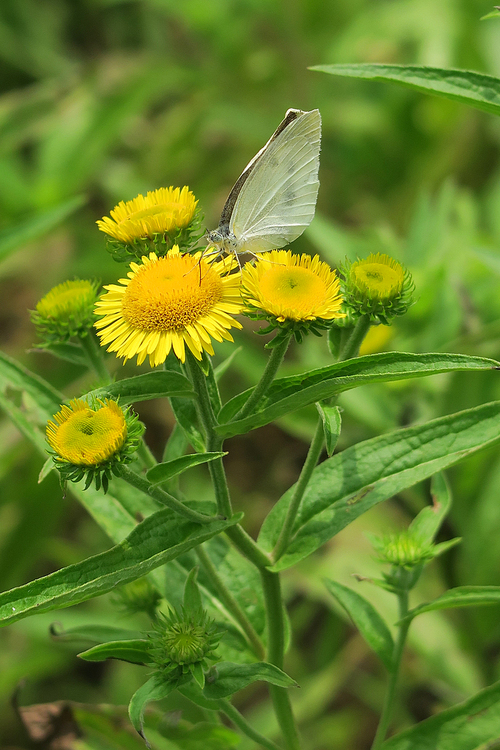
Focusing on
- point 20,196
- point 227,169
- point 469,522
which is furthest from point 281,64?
point 469,522

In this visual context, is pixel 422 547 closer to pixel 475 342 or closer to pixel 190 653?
pixel 190 653

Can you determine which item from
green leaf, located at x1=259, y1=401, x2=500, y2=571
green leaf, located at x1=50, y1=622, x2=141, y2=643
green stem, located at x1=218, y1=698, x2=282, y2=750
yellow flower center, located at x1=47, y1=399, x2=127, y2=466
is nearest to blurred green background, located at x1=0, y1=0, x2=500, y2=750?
green leaf, located at x1=50, y1=622, x2=141, y2=643

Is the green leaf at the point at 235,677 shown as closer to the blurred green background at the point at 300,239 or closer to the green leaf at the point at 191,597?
the green leaf at the point at 191,597

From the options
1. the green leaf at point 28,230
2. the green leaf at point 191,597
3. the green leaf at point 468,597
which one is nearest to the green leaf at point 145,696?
the green leaf at point 191,597

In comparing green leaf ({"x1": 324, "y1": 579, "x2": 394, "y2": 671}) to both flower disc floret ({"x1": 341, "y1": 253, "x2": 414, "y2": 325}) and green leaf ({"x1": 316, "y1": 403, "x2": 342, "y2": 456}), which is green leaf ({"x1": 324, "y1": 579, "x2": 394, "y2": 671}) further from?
flower disc floret ({"x1": 341, "y1": 253, "x2": 414, "y2": 325})

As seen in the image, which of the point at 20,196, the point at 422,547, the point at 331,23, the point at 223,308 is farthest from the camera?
the point at 331,23
